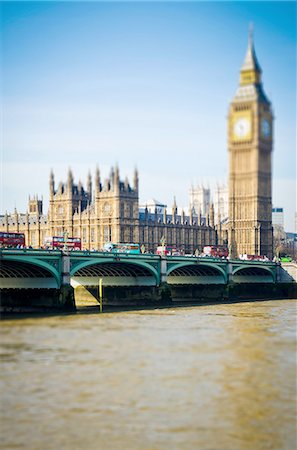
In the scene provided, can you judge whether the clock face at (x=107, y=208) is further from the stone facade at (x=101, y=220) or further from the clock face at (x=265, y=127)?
the clock face at (x=265, y=127)

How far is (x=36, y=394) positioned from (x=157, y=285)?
43732mm

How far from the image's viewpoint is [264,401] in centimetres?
2681

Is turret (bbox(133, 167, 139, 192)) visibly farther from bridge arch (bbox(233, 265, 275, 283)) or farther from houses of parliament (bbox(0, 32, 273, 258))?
bridge arch (bbox(233, 265, 275, 283))

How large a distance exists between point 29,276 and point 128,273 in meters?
13.3

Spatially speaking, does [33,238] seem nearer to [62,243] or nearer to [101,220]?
[101,220]

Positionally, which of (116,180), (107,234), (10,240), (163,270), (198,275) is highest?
(116,180)

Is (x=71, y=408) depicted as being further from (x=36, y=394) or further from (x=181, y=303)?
(x=181, y=303)

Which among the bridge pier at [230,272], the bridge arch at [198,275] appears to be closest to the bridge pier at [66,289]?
the bridge arch at [198,275]

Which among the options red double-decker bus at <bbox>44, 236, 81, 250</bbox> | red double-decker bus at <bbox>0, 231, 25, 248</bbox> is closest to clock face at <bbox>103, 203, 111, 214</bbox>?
red double-decker bus at <bbox>44, 236, 81, 250</bbox>

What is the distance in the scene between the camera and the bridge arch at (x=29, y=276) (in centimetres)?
5834

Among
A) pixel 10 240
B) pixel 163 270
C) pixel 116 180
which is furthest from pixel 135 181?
pixel 163 270

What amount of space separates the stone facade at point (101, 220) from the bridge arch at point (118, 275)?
3627 cm

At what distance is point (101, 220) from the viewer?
362ft

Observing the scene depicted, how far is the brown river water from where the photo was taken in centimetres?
2303
